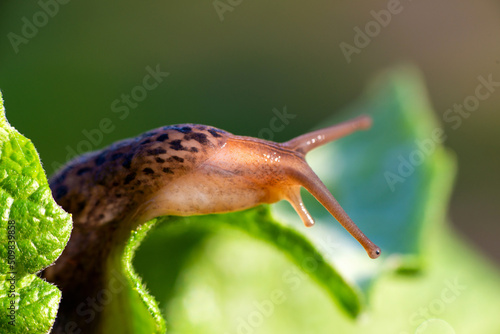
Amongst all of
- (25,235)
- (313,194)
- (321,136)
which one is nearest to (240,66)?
(321,136)

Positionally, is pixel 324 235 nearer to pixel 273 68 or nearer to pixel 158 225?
pixel 158 225

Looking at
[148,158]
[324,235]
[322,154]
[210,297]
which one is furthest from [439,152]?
[148,158]

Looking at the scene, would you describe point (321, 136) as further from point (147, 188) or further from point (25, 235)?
point (25, 235)

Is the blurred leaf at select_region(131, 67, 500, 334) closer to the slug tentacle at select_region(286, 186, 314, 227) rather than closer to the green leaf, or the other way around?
the slug tentacle at select_region(286, 186, 314, 227)

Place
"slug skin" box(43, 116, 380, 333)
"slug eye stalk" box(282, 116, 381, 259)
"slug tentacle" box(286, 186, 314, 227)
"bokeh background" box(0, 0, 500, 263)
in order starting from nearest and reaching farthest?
"slug skin" box(43, 116, 380, 333), "slug eye stalk" box(282, 116, 381, 259), "slug tentacle" box(286, 186, 314, 227), "bokeh background" box(0, 0, 500, 263)

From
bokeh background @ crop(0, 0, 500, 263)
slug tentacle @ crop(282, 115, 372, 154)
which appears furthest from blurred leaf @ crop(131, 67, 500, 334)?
bokeh background @ crop(0, 0, 500, 263)

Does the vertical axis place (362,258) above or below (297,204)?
below

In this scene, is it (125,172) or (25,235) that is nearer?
(25,235)

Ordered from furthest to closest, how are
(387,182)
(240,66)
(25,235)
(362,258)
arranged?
(240,66), (387,182), (362,258), (25,235)
